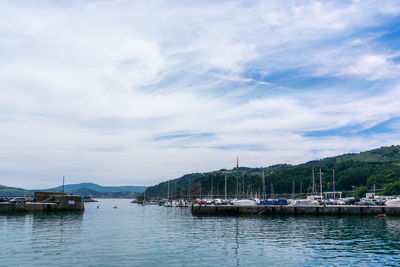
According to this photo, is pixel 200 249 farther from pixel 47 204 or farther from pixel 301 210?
pixel 47 204

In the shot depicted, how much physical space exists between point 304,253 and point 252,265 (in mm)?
8555

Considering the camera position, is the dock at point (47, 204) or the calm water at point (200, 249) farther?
the dock at point (47, 204)

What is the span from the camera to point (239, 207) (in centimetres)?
10156

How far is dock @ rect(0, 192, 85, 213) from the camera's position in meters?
107

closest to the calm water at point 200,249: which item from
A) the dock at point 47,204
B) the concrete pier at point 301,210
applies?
the concrete pier at point 301,210

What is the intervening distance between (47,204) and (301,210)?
77.7 m

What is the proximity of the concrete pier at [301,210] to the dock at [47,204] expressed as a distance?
138ft

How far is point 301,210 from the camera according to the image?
98.7 meters

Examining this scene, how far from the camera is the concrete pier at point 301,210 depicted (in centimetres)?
9662

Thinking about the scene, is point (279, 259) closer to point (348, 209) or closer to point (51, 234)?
point (51, 234)

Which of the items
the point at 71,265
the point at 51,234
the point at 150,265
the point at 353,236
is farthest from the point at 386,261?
the point at 51,234

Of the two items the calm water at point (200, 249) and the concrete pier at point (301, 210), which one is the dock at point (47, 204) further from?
the calm water at point (200, 249)

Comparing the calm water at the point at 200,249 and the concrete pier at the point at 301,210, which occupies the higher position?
the calm water at the point at 200,249

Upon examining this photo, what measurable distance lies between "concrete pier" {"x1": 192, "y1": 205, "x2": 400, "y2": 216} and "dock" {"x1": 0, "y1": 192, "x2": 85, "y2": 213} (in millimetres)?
42057
